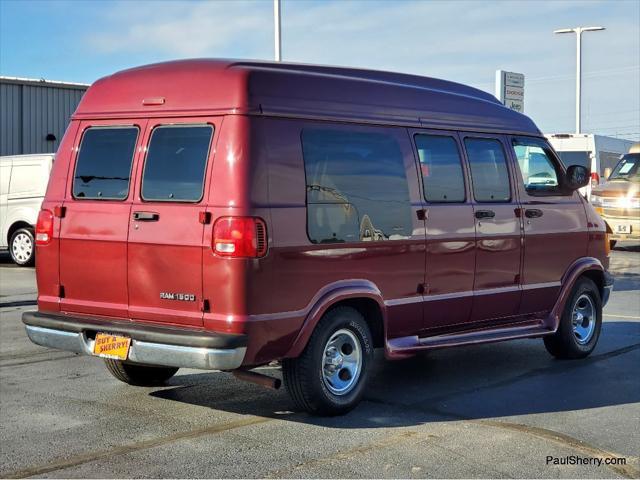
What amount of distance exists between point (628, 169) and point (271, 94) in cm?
1738

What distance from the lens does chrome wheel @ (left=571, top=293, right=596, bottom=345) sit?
29.2 ft

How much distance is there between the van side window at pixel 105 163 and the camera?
6.57 m

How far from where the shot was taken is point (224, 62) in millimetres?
6391

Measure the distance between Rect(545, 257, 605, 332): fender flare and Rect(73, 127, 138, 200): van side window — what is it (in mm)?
4027

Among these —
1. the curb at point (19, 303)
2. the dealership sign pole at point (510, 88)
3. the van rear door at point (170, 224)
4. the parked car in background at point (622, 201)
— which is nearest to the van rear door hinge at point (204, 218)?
the van rear door at point (170, 224)

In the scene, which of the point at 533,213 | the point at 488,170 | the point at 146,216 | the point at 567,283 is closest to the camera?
the point at 146,216

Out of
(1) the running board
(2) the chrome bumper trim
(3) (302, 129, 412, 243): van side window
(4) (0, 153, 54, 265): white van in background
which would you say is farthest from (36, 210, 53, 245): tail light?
(4) (0, 153, 54, 265): white van in background

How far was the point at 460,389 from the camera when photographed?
7.50 meters

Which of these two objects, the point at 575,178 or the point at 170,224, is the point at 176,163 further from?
the point at 575,178

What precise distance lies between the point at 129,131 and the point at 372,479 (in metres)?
2.97

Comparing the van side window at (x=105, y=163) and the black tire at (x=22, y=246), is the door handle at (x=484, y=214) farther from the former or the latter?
the black tire at (x=22, y=246)

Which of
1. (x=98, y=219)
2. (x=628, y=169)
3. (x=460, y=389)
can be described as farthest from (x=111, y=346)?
(x=628, y=169)

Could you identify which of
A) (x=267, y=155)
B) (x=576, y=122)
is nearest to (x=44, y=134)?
(x=576, y=122)

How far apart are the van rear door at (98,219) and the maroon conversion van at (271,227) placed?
0.01 meters
